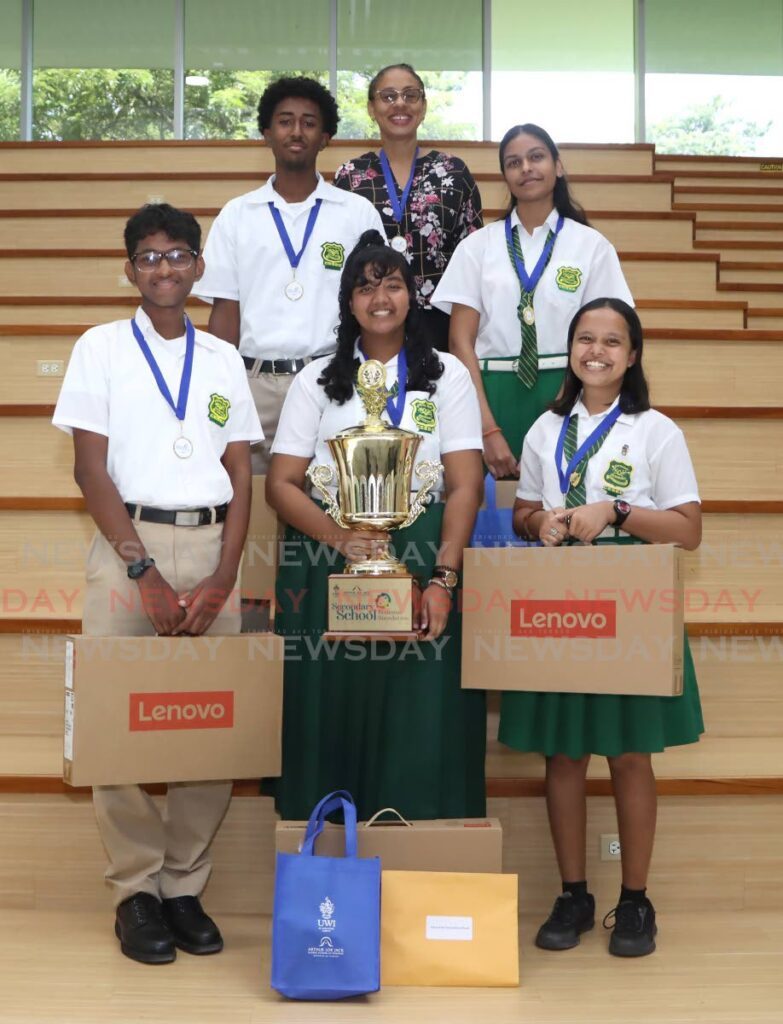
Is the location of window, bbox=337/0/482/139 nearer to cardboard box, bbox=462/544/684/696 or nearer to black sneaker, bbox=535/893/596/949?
→ cardboard box, bbox=462/544/684/696

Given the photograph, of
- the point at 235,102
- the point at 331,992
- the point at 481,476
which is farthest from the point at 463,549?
the point at 235,102

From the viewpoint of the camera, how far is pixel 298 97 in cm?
276

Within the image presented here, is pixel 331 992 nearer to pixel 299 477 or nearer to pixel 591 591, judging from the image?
pixel 591 591

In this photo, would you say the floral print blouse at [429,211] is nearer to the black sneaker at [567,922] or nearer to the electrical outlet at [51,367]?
the electrical outlet at [51,367]

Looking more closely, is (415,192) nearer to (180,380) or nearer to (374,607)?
(180,380)

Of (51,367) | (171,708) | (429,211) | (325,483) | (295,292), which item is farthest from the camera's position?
(51,367)

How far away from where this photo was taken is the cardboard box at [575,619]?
203 cm

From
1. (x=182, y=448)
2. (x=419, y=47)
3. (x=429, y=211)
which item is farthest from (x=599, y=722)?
(x=419, y=47)

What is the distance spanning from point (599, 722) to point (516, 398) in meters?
0.79

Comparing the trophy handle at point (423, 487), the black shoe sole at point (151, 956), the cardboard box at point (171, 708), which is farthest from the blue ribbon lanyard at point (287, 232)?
the black shoe sole at point (151, 956)

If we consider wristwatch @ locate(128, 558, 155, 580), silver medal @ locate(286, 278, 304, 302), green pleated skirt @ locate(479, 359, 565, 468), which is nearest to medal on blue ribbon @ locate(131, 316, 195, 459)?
wristwatch @ locate(128, 558, 155, 580)

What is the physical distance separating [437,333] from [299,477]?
0.71 meters

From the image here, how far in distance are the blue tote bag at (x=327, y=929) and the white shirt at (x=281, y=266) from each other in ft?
3.75

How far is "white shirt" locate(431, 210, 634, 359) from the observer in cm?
262
